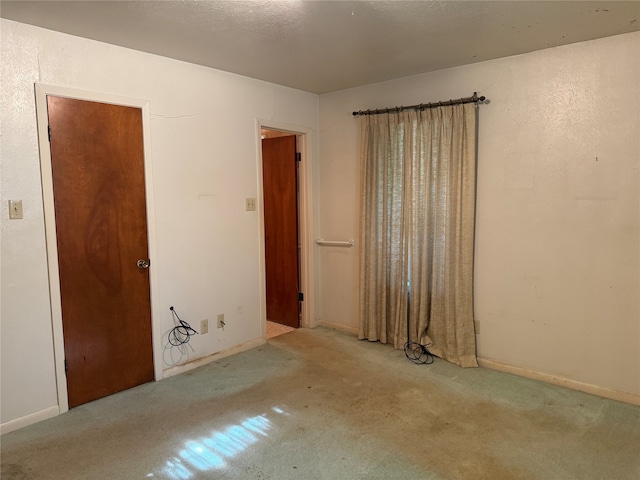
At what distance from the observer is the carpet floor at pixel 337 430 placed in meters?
2.04

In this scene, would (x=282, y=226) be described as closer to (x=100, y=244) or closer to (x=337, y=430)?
(x=100, y=244)

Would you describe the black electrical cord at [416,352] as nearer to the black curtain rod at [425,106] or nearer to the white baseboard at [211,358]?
the white baseboard at [211,358]

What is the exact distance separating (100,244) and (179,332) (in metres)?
0.93

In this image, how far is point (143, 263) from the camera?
2934mm

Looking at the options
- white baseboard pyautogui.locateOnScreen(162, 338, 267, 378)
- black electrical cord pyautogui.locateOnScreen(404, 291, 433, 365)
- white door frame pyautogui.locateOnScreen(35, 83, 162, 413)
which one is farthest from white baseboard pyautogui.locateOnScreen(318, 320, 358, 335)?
white door frame pyautogui.locateOnScreen(35, 83, 162, 413)

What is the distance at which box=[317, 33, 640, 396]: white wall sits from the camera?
2650 millimetres

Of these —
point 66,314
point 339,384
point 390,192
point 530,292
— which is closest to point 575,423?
point 530,292

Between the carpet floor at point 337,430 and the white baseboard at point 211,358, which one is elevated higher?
the white baseboard at point 211,358

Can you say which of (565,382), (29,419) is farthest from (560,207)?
(29,419)

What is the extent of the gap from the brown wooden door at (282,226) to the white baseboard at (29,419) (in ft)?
7.68

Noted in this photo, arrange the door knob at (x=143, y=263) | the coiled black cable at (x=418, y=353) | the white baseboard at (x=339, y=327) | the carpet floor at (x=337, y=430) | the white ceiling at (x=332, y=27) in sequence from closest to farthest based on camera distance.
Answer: the carpet floor at (x=337, y=430), the white ceiling at (x=332, y=27), the door knob at (x=143, y=263), the coiled black cable at (x=418, y=353), the white baseboard at (x=339, y=327)

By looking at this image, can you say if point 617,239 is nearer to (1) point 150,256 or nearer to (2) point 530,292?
(2) point 530,292

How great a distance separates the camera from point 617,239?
2.69 m

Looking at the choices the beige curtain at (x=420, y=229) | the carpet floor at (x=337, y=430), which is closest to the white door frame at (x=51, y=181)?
the carpet floor at (x=337, y=430)
